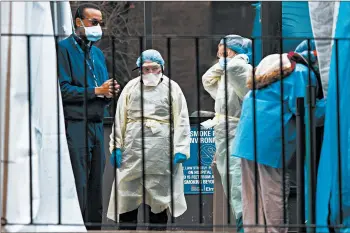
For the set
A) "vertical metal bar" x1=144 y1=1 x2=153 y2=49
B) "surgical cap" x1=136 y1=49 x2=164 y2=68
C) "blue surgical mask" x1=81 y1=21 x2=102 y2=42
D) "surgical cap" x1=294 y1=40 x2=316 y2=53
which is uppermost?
"vertical metal bar" x1=144 y1=1 x2=153 y2=49

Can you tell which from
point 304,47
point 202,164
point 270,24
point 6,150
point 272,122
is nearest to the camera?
point 6,150

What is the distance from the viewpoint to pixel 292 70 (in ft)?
17.6

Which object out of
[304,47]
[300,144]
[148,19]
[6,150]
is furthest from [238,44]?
[6,150]

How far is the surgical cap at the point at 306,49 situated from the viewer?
516 centimetres

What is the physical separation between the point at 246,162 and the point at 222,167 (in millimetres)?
771

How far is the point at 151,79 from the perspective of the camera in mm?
6242

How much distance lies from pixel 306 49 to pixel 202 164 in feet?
4.88

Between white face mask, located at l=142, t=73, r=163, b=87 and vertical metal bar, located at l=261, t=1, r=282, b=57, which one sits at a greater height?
vertical metal bar, located at l=261, t=1, r=282, b=57

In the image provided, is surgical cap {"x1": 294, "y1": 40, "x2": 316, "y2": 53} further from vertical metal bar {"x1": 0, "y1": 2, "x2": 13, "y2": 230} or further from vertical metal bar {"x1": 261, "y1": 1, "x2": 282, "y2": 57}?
vertical metal bar {"x1": 0, "y1": 2, "x2": 13, "y2": 230}

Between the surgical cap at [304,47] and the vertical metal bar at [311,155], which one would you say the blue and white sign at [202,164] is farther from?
the vertical metal bar at [311,155]

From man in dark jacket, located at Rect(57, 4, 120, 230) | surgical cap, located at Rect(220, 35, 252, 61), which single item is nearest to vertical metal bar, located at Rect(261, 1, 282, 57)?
surgical cap, located at Rect(220, 35, 252, 61)

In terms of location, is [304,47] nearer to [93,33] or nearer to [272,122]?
[272,122]

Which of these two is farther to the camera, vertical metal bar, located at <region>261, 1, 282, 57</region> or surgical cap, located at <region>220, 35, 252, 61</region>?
surgical cap, located at <region>220, 35, 252, 61</region>

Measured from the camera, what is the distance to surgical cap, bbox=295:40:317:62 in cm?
516
